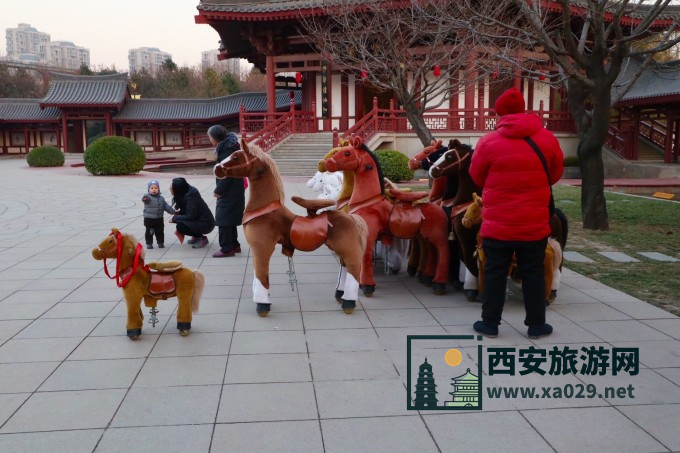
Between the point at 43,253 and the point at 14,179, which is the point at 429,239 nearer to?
the point at 43,253

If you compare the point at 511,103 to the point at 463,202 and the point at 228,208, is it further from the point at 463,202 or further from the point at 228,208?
the point at 228,208

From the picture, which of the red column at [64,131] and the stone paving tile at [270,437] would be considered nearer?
the stone paving tile at [270,437]

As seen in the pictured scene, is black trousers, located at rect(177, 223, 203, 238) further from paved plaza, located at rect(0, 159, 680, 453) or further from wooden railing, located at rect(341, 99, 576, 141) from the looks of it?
wooden railing, located at rect(341, 99, 576, 141)

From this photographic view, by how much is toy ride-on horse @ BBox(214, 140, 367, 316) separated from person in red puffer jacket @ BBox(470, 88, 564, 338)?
49.5 inches

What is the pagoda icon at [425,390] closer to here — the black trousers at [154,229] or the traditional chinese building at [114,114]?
the black trousers at [154,229]

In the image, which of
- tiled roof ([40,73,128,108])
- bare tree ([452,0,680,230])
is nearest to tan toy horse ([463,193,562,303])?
bare tree ([452,0,680,230])

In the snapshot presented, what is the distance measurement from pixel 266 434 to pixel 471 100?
67.5 ft

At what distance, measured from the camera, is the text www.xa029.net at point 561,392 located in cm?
335

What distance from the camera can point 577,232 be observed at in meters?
9.12

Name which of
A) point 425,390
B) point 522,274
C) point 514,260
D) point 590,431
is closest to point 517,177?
point 522,274

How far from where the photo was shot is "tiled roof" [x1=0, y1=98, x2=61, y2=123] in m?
36.9

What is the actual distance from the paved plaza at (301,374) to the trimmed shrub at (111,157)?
51.9 ft

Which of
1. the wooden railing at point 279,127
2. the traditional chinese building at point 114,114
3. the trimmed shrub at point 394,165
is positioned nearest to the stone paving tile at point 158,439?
the trimmed shrub at point 394,165

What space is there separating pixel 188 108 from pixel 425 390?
36.0 metres
